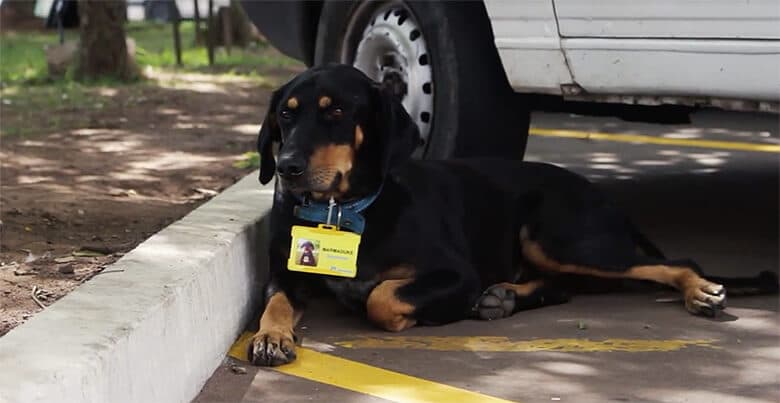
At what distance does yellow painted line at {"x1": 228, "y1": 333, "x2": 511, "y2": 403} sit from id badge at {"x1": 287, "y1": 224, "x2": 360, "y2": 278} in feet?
1.07

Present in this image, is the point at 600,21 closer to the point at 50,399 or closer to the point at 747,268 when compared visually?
the point at 747,268

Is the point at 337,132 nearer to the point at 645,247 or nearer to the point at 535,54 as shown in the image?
the point at 535,54

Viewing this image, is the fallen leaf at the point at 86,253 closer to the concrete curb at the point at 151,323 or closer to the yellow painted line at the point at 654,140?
the concrete curb at the point at 151,323

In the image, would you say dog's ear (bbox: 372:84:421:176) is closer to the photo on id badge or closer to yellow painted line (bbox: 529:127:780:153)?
the photo on id badge

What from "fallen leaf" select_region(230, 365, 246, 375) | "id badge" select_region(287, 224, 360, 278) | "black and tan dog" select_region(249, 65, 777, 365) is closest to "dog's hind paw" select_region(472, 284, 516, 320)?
"black and tan dog" select_region(249, 65, 777, 365)

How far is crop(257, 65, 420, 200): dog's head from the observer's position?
14.4 feet

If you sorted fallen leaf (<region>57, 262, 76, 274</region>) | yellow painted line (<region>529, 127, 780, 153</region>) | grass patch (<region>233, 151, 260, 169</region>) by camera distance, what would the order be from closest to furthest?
fallen leaf (<region>57, 262, 76, 274</region>) < grass patch (<region>233, 151, 260, 169</region>) < yellow painted line (<region>529, 127, 780, 153</region>)

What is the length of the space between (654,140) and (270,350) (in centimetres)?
587

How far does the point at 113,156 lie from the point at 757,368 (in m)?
4.31

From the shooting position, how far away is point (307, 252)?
182 inches

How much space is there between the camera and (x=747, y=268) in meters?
5.58

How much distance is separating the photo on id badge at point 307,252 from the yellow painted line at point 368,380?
0.34m

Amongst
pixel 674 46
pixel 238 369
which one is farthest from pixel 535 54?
pixel 238 369

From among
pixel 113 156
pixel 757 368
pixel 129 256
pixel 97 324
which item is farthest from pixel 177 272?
pixel 113 156
